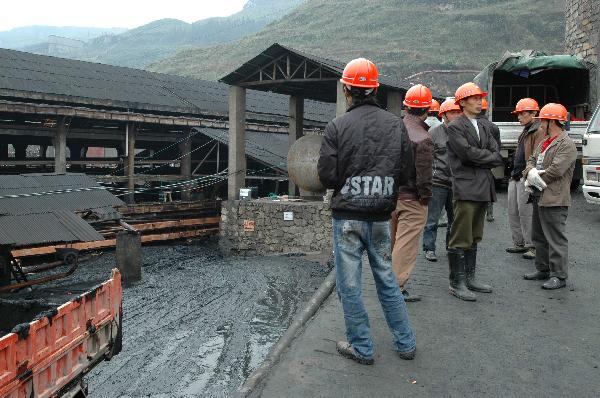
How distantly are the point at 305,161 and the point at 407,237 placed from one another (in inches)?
428

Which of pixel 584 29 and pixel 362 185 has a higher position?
pixel 584 29

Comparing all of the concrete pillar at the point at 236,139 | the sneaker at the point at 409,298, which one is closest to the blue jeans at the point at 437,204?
the sneaker at the point at 409,298

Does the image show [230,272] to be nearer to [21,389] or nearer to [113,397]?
[113,397]

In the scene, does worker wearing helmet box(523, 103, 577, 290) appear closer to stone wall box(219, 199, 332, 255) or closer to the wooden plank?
stone wall box(219, 199, 332, 255)

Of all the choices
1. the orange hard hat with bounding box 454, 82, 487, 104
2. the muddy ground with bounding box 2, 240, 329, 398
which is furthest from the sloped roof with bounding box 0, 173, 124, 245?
Answer: the orange hard hat with bounding box 454, 82, 487, 104

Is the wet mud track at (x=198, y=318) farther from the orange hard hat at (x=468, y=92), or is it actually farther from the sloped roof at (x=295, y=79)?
the sloped roof at (x=295, y=79)

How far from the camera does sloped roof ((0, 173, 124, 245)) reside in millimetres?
7730

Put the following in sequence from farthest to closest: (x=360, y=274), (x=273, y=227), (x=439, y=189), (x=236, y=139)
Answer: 1. (x=236, y=139)
2. (x=273, y=227)
3. (x=439, y=189)
4. (x=360, y=274)

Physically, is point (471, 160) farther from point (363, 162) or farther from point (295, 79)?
point (295, 79)

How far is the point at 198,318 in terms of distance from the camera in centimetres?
1031

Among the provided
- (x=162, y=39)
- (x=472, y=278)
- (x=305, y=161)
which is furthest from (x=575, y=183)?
(x=162, y=39)

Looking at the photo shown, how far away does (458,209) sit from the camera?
4895 mm

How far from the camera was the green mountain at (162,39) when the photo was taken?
97312mm

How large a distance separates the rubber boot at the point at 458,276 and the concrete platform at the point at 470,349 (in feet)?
0.30
